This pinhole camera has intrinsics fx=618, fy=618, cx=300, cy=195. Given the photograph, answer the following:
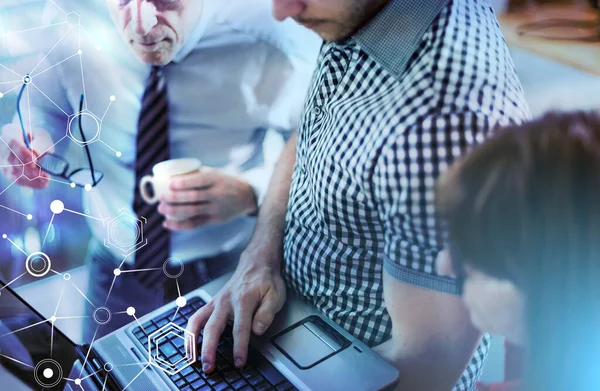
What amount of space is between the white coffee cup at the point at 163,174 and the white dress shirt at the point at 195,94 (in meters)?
0.02

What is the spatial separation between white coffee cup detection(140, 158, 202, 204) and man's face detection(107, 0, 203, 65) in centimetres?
19

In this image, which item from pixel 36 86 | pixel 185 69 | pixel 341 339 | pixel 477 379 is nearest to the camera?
pixel 477 379

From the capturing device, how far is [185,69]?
1.12 meters

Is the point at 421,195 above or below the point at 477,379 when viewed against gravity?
above

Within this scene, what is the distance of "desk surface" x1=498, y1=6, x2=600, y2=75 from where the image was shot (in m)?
0.78

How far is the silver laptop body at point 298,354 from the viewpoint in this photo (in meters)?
0.91

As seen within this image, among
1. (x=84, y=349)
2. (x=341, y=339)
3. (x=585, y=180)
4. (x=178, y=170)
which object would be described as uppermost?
(x=585, y=180)

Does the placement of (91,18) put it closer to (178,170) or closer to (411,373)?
(178,170)

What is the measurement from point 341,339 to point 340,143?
0.31m

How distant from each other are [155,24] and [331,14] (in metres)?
0.37

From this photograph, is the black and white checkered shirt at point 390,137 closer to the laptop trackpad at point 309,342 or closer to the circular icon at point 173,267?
the laptop trackpad at point 309,342

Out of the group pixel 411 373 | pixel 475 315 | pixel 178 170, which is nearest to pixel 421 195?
pixel 475 315

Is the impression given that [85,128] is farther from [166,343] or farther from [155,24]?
[166,343]

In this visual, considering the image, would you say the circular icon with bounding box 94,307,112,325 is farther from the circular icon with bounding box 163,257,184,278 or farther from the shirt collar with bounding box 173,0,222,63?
the shirt collar with bounding box 173,0,222,63
